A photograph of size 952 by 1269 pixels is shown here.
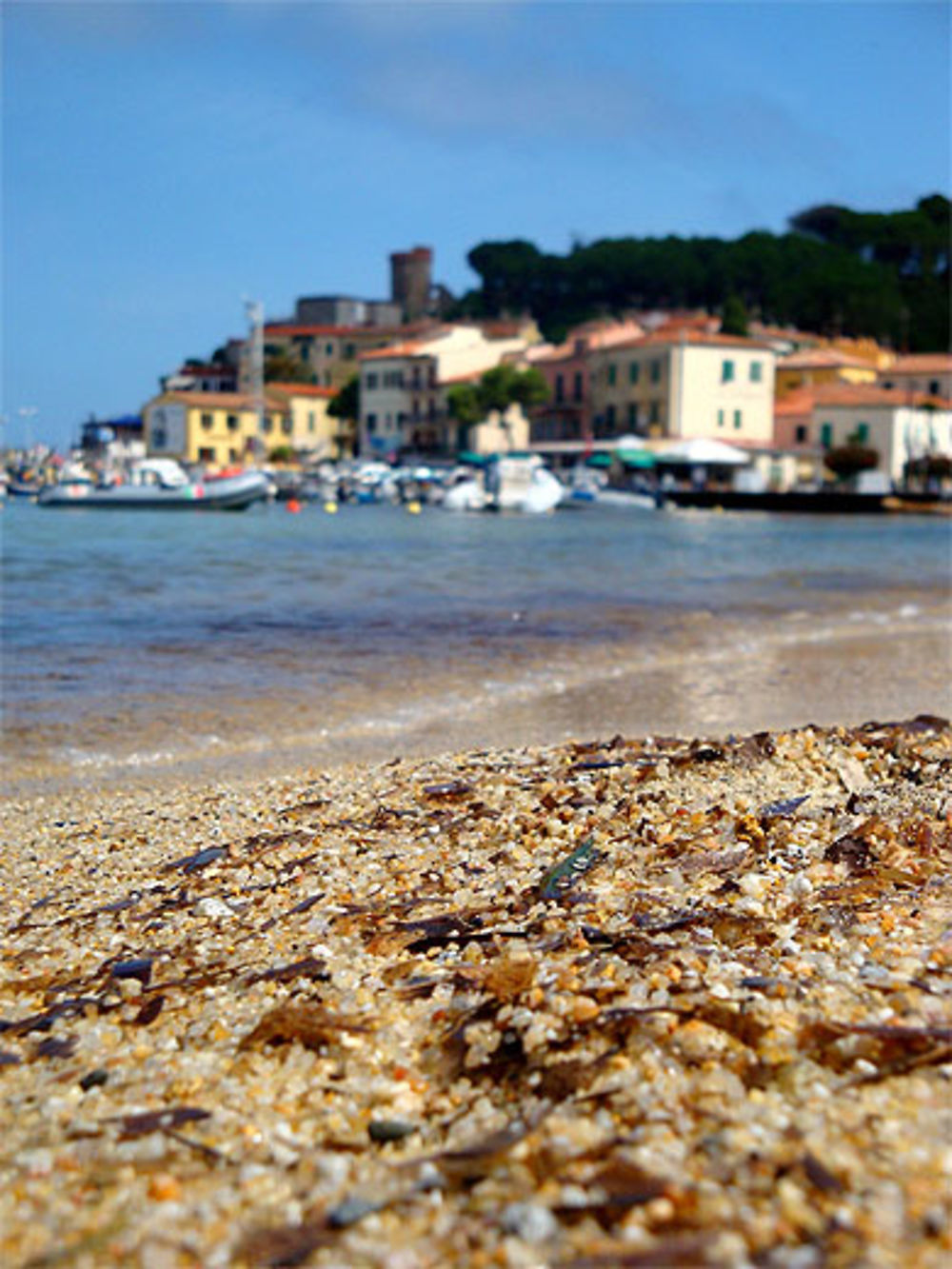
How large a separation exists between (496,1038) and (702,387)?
256ft

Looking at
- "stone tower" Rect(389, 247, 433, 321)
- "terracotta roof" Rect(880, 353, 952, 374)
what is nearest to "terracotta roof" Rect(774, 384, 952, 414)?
"terracotta roof" Rect(880, 353, 952, 374)

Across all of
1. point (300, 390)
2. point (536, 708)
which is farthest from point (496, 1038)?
point (300, 390)

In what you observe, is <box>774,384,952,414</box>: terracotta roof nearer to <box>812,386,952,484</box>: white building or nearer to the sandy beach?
<box>812,386,952,484</box>: white building

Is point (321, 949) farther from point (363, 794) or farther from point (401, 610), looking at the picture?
point (401, 610)

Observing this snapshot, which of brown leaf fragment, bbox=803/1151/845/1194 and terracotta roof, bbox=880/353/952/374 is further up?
terracotta roof, bbox=880/353/952/374

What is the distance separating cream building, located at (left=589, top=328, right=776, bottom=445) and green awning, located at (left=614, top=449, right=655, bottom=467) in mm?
5708

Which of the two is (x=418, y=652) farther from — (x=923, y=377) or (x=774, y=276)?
(x=774, y=276)

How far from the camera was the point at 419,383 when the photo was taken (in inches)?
3782

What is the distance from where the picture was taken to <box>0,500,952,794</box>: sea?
8.73m

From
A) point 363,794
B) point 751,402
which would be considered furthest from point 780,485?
point 363,794

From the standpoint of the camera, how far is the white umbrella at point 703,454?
229 ft

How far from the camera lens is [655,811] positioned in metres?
5.09

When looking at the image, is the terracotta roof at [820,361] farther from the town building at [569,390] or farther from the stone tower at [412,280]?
the stone tower at [412,280]

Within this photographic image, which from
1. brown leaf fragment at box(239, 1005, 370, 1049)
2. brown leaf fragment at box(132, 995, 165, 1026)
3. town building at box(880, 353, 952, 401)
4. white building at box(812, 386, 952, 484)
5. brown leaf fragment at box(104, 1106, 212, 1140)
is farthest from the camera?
town building at box(880, 353, 952, 401)
